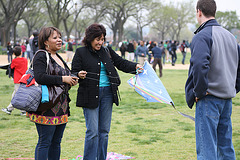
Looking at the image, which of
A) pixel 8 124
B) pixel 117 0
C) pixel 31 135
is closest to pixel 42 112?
pixel 31 135

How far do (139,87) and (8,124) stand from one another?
4.17m

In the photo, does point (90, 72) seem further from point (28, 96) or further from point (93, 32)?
point (28, 96)

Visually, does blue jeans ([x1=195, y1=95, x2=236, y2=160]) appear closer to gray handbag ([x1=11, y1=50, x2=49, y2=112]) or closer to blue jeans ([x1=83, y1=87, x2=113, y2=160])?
blue jeans ([x1=83, y1=87, x2=113, y2=160])

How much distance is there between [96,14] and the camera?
5616 centimetres

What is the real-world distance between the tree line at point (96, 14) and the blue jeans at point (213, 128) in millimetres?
36995

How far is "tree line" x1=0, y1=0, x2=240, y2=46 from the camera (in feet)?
140

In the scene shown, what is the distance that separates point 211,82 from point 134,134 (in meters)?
3.55

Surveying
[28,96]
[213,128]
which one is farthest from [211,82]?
[28,96]

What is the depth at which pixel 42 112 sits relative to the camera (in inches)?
158

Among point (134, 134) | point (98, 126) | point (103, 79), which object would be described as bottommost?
point (134, 134)


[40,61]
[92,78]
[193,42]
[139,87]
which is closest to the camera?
[193,42]

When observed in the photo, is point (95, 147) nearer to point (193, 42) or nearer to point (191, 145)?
point (193, 42)

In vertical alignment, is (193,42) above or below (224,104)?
above

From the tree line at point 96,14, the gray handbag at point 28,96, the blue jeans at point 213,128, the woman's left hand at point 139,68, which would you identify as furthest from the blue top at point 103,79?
the tree line at point 96,14
